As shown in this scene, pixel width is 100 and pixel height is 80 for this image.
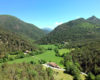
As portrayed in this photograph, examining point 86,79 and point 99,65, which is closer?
point 86,79

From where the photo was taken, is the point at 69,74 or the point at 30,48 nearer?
the point at 69,74

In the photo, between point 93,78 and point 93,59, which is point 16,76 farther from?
point 93,59

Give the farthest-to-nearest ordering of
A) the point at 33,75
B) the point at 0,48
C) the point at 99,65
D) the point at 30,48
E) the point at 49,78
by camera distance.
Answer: the point at 30,48, the point at 0,48, the point at 99,65, the point at 49,78, the point at 33,75

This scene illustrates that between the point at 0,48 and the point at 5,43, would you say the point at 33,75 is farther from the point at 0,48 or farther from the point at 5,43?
the point at 5,43

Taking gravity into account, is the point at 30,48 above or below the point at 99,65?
above

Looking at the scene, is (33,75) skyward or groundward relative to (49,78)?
skyward

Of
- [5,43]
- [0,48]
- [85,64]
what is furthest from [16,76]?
[5,43]

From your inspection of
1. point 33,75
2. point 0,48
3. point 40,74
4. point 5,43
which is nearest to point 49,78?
point 40,74

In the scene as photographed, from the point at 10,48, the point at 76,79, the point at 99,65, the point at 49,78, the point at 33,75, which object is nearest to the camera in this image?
the point at 33,75

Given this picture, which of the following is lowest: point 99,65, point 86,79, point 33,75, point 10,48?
point 86,79
